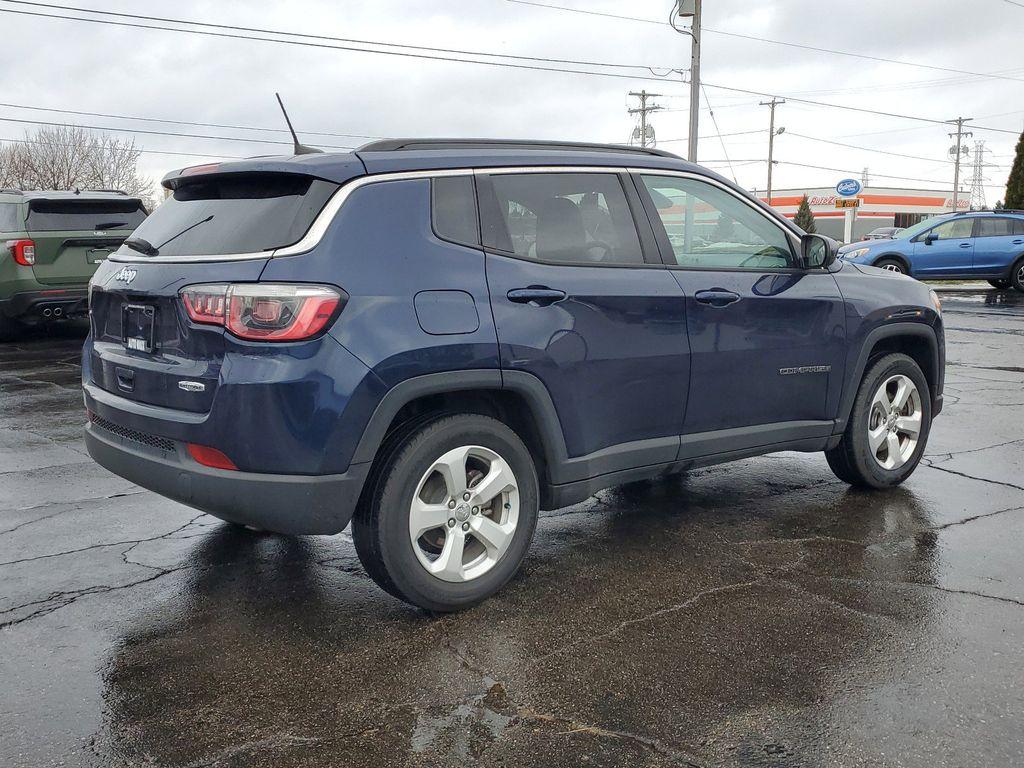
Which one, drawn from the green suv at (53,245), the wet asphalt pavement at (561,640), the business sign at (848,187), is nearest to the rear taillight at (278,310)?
the wet asphalt pavement at (561,640)

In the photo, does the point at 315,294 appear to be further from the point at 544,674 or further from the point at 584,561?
the point at 584,561

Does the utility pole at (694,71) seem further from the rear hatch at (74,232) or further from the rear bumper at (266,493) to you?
the rear bumper at (266,493)

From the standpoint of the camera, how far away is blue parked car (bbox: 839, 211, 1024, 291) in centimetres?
2173

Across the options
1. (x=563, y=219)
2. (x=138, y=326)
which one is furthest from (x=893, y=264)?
(x=138, y=326)

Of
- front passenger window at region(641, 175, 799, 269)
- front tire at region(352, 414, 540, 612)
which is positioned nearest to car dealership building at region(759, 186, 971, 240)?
front passenger window at region(641, 175, 799, 269)

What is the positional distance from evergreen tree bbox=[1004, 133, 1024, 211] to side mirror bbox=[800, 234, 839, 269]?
3116 cm

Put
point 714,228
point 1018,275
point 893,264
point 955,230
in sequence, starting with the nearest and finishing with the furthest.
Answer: point 714,228
point 955,230
point 1018,275
point 893,264

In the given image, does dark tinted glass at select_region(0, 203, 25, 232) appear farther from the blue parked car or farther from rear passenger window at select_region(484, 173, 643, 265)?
the blue parked car

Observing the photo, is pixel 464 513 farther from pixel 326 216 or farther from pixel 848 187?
pixel 848 187

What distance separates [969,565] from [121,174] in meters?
73.1

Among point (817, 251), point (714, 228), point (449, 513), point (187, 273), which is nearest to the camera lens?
point (187, 273)

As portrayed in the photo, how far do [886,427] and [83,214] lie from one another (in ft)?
33.4

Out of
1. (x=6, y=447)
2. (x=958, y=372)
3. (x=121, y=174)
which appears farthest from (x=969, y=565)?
(x=121, y=174)

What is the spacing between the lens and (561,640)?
11.5 feet
